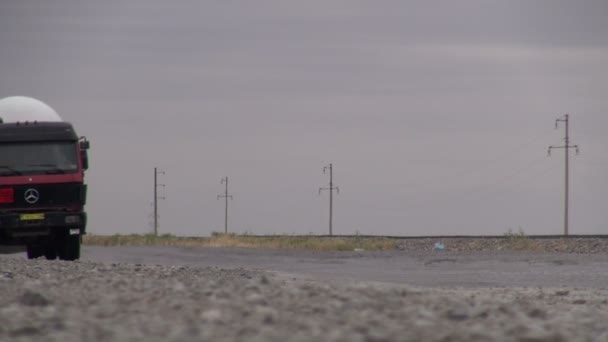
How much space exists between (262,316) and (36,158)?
18600mm

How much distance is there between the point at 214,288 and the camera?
1161cm

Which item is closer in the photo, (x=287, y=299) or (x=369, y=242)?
(x=287, y=299)

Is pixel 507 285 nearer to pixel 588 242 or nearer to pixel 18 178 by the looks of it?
pixel 18 178

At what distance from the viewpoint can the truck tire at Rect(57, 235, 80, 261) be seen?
27.5m

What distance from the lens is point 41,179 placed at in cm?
2628

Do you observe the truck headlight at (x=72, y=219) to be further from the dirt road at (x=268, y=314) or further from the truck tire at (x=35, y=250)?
the dirt road at (x=268, y=314)

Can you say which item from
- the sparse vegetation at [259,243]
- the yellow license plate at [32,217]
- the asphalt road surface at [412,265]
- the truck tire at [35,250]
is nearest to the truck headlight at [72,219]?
the yellow license plate at [32,217]

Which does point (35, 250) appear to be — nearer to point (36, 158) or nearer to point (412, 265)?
point (36, 158)

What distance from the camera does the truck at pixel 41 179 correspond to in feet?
85.9

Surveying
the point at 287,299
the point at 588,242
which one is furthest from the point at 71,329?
the point at 588,242

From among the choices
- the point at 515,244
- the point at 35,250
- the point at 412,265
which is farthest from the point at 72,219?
the point at 515,244

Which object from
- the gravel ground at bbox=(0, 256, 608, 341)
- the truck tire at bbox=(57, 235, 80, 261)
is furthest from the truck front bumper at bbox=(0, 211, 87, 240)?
the gravel ground at bbox=(0, 256, 608, 341)

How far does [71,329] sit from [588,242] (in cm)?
3404

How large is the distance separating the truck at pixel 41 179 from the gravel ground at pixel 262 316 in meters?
13.9
